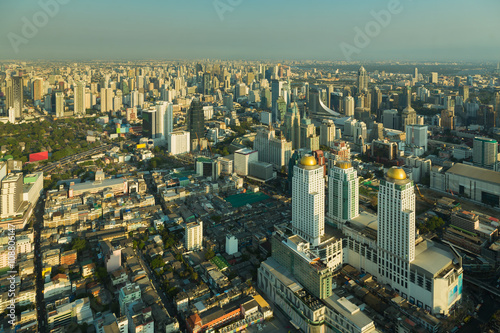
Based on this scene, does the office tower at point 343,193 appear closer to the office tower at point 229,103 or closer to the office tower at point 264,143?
the office tower at point 264,143

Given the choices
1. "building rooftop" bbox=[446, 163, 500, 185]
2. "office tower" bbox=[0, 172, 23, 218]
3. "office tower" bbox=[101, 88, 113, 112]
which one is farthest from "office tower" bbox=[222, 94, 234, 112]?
"office tower" bbox=[0, 172, 23, 218]

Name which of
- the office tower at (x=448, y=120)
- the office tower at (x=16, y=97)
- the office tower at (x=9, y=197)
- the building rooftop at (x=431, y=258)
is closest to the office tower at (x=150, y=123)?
the office tower at (x=16, y=97)

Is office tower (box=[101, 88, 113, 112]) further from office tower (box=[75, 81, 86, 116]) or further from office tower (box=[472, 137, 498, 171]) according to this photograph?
office tower (box=[472, 137, 498, 171])

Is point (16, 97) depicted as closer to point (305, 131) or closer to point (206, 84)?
point (206, 84)

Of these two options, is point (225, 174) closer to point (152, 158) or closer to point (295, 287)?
point (152, 158)

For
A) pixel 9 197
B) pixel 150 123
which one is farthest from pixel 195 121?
pixel 9 197
